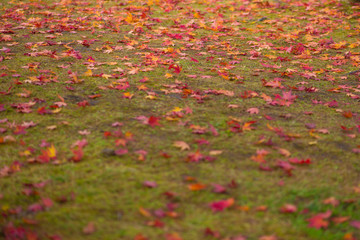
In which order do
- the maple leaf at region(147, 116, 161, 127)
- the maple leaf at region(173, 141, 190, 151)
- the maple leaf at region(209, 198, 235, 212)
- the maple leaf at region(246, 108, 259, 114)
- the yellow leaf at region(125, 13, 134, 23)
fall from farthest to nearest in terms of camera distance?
the yellow leaf at region(125, 13, 134, 23), the maple leaf at region(246, 108, 259, 114), the maple leaf at region(147, 116, 161, 127), the maple leaf at region(173, 141, 190, 151), the maple leaf at region(209, 198, 235, 212)

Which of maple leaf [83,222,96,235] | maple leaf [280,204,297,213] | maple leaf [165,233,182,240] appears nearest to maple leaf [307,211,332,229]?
maple leaf [280,204,297,213]

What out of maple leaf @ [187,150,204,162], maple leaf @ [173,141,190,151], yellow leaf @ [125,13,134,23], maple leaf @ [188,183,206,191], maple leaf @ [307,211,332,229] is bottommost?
maple leaf @ [307,211,332,229]

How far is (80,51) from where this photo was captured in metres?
6.35

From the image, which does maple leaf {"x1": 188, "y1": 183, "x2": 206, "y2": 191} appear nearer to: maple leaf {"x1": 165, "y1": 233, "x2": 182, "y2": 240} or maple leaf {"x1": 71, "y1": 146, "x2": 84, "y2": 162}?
maple leaf {"x1": 165, "y1": 233, "x2": 182, "y2": 240}

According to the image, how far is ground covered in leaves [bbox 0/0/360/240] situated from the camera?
2.64m

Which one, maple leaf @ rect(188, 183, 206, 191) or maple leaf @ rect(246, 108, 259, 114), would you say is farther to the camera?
maple leaf @ rect(246, 108, 259, 114)

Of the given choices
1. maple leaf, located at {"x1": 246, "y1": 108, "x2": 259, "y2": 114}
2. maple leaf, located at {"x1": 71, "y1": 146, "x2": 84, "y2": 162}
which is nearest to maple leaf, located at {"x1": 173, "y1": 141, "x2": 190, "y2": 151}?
Result: maple leaf, located at {"x1": 71, "y1": 146, "x2": 84, "y2": 162}

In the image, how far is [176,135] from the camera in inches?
146

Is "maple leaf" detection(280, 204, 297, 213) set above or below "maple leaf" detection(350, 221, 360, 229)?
above

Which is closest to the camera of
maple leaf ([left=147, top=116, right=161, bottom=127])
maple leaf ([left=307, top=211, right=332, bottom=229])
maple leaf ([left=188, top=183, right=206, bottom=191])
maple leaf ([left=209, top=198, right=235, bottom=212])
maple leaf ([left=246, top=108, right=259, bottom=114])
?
maple leaf ([left=307, top=211, right=332, bottom=229])

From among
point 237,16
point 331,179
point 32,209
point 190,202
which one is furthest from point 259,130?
point 237,16

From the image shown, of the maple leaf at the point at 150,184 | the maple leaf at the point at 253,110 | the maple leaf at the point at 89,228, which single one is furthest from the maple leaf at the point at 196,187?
the maple leaf at the point at 253,110

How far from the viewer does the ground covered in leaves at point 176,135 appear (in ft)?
8.66

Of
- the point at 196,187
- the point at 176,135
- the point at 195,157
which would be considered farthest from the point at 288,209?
the point at 176,135
